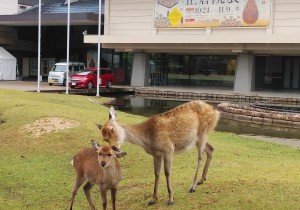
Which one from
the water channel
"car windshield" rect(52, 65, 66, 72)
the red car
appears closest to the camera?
the water channel

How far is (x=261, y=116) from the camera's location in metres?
24.4

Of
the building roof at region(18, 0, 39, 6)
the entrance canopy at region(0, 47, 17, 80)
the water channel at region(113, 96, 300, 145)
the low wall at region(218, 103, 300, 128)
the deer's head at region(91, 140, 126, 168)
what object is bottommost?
the water channel at region(113, 96, 300, 145)

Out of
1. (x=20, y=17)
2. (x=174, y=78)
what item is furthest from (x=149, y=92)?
(x=20, y=17)

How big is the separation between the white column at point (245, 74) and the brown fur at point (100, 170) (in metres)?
33.3

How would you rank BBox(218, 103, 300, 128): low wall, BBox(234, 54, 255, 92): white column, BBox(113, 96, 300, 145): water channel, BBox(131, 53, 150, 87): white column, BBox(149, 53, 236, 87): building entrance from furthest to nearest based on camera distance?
BBox(149, 53, 236, 87): building entrance
BBox(131, 53, 150, 87): white column
BBox(234, 54, 255, 92): white column
BBox(218, 103, 300, 128): low wall
BBox(113, 96, 300, 145): water channel

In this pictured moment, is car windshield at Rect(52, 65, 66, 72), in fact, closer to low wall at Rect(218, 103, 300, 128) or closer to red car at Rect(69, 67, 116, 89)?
red car at Rect(69, 67, 116, 89)

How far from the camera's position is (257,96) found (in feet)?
116

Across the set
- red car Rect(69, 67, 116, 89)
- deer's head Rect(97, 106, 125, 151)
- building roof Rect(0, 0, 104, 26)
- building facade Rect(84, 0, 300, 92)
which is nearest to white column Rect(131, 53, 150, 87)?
building facade Rect(84, 0, 300, 92)

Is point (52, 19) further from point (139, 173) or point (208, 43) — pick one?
point (139, 173)

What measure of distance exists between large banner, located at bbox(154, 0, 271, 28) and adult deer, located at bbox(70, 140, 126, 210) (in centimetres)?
3304

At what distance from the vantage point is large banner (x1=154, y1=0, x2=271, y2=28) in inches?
1549

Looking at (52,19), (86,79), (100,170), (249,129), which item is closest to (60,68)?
(86,79)

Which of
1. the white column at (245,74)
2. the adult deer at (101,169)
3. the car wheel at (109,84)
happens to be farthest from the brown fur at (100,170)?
the car wheel at (109,84)

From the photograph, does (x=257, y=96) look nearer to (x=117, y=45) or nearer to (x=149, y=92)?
(x=149, y=92)
